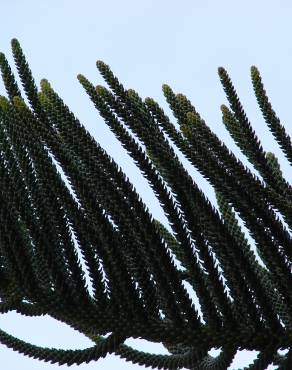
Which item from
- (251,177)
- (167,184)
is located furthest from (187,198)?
(251,177)

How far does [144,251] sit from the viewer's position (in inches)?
77.7

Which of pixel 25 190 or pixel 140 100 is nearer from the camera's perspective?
pixel 25 190

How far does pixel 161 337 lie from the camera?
1998 millimetres

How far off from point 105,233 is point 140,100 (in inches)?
21.5

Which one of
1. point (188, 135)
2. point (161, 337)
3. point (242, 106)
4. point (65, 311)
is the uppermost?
point (242, 106)

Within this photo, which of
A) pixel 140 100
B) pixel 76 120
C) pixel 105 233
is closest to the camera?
pixel 105 233

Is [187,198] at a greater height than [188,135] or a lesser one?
lesser

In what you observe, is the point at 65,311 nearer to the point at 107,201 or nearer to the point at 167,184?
the point at 107,201

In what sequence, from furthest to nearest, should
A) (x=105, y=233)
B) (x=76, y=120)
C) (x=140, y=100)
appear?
(x=140, y=100), (x=76, y=120), (x=105, y=233)

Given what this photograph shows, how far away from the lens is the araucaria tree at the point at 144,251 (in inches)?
77.5

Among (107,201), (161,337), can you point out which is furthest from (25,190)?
(161,337)

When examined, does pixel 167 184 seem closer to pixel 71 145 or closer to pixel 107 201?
pixel 107 201

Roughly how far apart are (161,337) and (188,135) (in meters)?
0.62

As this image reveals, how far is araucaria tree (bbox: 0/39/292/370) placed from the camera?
1.97 m
